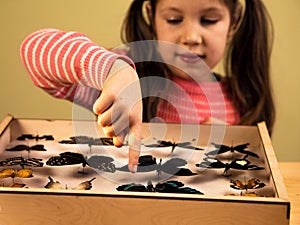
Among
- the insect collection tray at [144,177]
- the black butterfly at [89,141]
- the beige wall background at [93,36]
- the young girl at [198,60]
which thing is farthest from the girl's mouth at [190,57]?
the black butterfly at [89,141]

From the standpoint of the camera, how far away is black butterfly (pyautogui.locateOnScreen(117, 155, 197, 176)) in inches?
56.9

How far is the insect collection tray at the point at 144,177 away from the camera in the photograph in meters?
1.18

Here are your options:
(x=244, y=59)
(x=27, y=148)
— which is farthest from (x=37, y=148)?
(x=244, y=59)

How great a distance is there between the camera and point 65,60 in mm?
1644

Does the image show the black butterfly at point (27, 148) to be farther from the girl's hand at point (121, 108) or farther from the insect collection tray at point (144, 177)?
the girl's hand at point (121, 108)

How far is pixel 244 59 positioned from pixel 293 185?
56cm

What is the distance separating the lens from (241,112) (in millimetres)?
2125

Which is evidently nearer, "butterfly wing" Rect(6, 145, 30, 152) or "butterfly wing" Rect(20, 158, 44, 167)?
"butterfly wing" Rect(20, 158, 44, 167)

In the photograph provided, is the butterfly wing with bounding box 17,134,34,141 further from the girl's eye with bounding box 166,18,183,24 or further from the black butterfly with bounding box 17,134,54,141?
the girl's eye with bounding box 166,18,183,24

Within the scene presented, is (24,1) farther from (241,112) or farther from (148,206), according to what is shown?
(148,206)

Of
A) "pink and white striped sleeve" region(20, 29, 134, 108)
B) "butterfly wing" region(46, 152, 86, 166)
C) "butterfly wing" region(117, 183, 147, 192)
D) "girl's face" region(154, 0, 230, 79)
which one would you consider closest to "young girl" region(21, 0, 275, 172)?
"girl's face" region(154, 0, 230, 79)

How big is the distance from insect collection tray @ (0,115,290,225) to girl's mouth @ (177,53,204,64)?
0.36 m

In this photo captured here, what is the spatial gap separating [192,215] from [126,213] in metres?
0.12

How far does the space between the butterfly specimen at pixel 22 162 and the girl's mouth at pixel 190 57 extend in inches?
28.3
